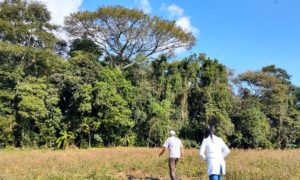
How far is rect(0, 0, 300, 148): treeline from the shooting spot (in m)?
29.4

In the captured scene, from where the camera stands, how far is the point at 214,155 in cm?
688

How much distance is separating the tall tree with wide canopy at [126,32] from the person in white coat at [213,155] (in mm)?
26270

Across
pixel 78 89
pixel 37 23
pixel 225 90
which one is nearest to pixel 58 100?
pixel 78 89

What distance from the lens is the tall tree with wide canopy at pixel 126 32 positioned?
32.4 meters

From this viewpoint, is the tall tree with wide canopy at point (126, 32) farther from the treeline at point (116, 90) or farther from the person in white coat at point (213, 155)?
the person in white coat at point (213, 155)

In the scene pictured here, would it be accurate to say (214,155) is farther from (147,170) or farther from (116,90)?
(116,90)

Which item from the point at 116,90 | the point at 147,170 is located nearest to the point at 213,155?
the point at 147,170

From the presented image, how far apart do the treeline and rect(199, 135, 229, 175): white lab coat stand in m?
23.0

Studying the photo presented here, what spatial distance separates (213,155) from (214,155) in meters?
0.02

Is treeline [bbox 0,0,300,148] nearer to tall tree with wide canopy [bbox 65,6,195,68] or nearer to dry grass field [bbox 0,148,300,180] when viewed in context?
tall tree with wide canopy [bbox 65,6,195,68]

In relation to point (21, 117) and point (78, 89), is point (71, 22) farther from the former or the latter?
point (21, 117)

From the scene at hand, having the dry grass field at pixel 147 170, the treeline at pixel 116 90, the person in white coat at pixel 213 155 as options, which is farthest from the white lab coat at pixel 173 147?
the treeline at pixel 116 90

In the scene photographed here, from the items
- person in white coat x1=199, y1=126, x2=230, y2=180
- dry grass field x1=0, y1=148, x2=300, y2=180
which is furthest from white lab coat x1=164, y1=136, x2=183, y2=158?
person in white coat x1=199, y1=126, x2=230, y2=180

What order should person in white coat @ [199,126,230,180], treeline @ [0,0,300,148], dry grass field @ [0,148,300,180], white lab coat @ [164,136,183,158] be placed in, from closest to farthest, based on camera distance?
person in white coat @ [199,126,230,180] < dry grass field @ [0,148,300,180] < white lab coat @ [164,136,183,158] < treeline @ [0,0,300,148]
